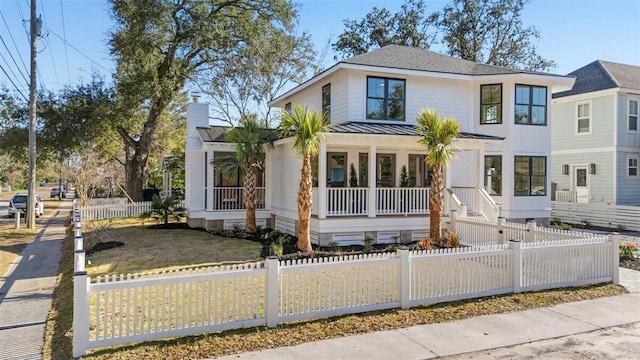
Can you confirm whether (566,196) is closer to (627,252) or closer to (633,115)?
(633,115)

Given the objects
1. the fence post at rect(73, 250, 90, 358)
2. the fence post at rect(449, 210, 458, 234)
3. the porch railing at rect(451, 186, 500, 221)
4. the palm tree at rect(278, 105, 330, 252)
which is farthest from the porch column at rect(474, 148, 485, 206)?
the fence post at rect(73, 250, 90, 358)

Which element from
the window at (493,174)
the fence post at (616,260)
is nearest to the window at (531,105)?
the window at (493,174)

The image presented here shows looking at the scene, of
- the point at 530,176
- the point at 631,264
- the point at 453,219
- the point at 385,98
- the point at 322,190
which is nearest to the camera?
the point at 631,264

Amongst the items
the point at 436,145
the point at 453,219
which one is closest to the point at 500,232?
the point at 453,219

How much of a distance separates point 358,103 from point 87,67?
1973cm

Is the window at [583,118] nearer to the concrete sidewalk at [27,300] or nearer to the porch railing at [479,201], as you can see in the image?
the porch railing at [479,201]

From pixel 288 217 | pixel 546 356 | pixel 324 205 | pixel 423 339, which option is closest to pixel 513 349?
pixel 546 356

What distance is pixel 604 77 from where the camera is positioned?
21203mm

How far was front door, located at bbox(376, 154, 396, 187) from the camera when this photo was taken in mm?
16266

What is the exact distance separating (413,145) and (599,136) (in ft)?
43.2

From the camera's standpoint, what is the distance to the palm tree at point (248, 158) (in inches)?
578

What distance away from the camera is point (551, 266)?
836cm

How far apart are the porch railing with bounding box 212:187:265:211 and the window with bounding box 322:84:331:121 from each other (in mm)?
4025

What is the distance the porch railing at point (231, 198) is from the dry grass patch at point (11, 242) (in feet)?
21.7
